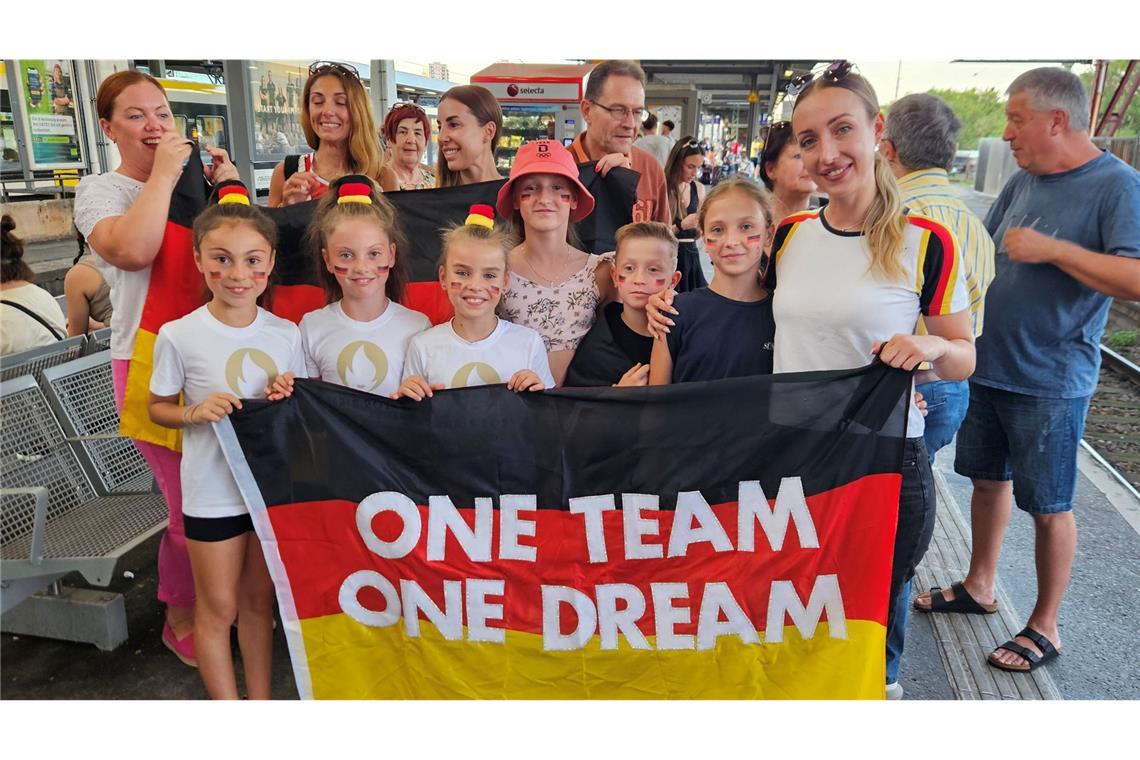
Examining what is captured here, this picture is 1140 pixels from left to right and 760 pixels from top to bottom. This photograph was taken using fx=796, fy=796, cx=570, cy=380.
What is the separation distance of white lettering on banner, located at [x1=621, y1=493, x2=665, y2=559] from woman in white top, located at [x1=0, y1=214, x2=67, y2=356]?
320 centimetres

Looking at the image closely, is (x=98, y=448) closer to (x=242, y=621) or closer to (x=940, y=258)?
(x=242, y=621)

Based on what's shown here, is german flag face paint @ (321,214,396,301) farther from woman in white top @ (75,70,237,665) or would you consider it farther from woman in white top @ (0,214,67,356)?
woman in white top @ (0,214,67,356)

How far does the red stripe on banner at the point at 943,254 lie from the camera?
6.98 ft

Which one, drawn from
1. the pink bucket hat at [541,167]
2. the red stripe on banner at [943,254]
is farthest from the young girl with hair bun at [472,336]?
the red stripe on banner at [943,254]

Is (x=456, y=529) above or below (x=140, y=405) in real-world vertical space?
below

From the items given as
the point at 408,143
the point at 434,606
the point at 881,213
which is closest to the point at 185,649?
the point at 434,606

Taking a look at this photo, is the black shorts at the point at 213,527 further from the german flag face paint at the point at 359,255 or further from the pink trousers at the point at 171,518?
the german flag face paint at the point at 359,255

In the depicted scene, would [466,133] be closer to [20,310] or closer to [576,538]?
[576,538]

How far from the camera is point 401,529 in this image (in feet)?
7.80

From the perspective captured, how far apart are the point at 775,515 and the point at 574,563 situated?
24.0 inches

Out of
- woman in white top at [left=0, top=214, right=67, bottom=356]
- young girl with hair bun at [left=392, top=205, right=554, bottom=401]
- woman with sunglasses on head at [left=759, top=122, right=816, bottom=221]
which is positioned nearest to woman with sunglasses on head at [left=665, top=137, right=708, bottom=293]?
woman with sunglasses on head at [left=759, top=122, right=816, bottom=221]

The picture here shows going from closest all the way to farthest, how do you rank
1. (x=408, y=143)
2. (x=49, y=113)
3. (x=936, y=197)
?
(x=936, y=197), (x=408, y=143), (x=49, y=113)

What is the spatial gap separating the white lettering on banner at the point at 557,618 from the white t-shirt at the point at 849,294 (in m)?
0.91

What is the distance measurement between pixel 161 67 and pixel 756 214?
31.2 ft
